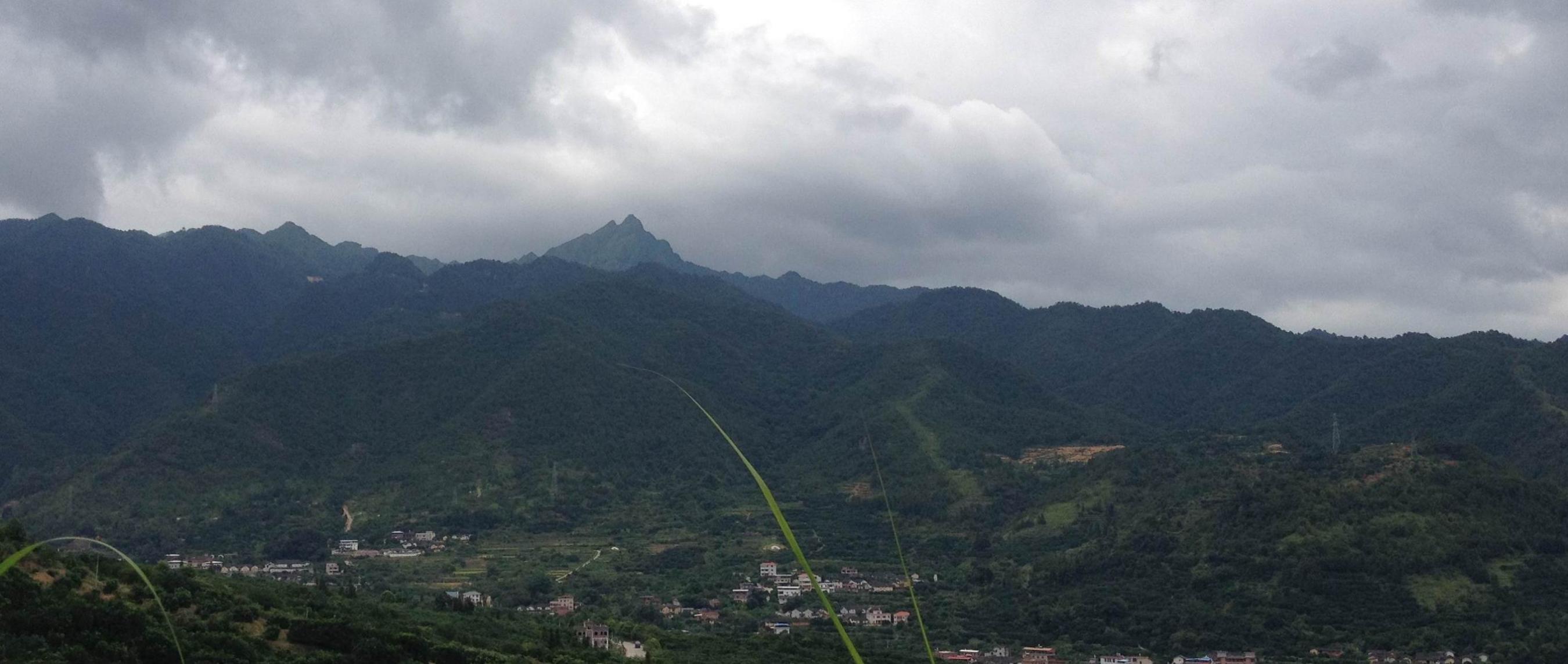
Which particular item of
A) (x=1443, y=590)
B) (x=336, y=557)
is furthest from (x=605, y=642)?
(x=336, y=557)

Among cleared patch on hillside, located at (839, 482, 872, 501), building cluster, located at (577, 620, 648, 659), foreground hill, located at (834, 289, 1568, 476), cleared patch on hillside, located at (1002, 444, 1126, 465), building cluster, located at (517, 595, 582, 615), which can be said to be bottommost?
building cluster, located at (517, 595, 582, 615)

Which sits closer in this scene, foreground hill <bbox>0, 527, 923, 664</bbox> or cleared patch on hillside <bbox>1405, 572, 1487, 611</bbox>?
foreground hill <bbox>0, 527, 923, 664</bbox>

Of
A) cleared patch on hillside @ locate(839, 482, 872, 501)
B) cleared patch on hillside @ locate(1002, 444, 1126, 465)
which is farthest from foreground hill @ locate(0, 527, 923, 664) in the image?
cleared patch on hillside @ locate(1002, 444, 1126, 465)

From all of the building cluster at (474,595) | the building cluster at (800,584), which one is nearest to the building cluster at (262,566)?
the building cluster at (474,595)

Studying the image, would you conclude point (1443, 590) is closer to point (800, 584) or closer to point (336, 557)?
point (800, 584)

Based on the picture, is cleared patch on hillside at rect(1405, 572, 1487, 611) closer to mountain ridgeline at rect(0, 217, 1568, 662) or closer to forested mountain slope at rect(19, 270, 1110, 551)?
mountain ridgeline at rect(0, 217, 1568, 662)

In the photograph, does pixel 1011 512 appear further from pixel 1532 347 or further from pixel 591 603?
pixel 1532 347

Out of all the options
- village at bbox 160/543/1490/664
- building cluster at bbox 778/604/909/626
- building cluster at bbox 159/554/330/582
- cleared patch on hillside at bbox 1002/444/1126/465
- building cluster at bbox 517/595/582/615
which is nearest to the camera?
village at bbox 160/543/1490/664

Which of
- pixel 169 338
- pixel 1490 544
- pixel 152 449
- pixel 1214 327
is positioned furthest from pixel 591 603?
pixel 1214 327

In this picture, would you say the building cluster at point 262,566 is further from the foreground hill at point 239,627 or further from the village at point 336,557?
the foreground hill at point 239,627
